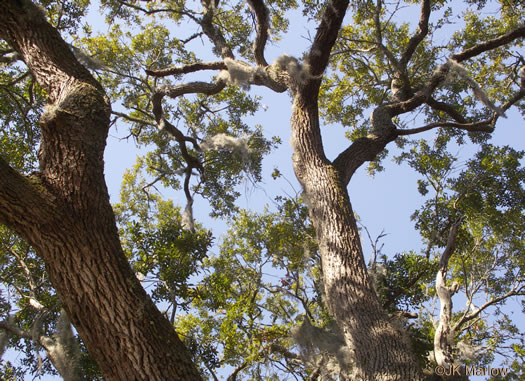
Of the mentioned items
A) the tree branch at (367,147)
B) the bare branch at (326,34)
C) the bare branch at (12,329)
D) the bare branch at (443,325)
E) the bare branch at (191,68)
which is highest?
the bare branch at (191,68)

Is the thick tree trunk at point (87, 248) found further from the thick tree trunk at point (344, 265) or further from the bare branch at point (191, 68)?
the bare branch at point (191, 68)

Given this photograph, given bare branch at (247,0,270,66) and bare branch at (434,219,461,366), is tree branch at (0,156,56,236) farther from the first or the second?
bare branch at (247,0,270,66)

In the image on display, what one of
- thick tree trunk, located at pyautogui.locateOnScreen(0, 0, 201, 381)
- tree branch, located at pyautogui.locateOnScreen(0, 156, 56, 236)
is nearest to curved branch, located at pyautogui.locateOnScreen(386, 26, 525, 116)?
thick tree trunk, located at pyautogui.locateOnScreen(0, 0, 201, 381)

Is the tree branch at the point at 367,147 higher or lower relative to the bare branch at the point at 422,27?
lower

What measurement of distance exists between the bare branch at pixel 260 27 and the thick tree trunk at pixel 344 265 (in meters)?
1.49

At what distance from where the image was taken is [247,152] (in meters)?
5.34

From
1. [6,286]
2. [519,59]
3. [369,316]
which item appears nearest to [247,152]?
[369,316]

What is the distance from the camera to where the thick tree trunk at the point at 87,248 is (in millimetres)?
2394

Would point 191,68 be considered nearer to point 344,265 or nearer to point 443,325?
point 344,265

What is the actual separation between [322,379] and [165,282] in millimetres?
2451

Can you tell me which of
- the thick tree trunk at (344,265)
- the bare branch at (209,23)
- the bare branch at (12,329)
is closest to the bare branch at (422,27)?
the thick tree trunk at (344,265)

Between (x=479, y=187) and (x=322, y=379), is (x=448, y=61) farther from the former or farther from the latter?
(x=322, y=379)

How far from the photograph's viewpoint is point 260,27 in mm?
5910

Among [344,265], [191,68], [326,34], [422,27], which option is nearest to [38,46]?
[326,34]
